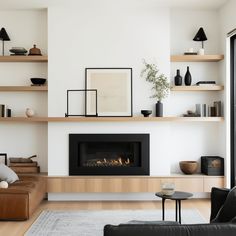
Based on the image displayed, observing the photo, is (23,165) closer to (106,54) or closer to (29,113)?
(29,113)

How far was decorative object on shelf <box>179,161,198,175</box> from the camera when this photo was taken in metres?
6.43

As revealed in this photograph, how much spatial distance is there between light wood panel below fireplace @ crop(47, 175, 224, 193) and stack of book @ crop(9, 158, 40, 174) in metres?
0.35

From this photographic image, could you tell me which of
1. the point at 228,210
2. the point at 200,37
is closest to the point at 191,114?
the point at 200,37

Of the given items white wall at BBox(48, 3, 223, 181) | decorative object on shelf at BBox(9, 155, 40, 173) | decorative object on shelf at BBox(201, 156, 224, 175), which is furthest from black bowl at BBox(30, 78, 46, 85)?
decorative object on shelf at BBox(201, 156, 224, 175)

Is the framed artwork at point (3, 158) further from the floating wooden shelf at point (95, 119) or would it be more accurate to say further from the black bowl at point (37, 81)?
the black bowl at point (37, 81)

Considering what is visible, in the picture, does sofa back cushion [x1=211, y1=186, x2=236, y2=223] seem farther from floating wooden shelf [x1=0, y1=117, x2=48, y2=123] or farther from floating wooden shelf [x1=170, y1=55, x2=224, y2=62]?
floating wooden shelf [x1=0, y1=117, x2=48, y2=123]

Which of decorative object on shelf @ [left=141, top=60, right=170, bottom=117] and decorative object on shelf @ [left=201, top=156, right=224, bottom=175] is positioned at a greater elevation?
decorative object on shelf @ [left=141, top=60, right=170, bottom=117]

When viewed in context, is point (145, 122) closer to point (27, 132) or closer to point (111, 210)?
point (111, 210)

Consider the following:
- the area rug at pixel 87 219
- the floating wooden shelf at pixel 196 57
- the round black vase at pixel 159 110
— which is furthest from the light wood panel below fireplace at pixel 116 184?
the floating wooden shelf at pixel 196 57

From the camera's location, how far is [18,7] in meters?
6.46

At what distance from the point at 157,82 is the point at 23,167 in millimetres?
2461

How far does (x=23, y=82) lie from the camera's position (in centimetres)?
667

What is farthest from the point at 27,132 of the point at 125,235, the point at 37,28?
the point at 125,235

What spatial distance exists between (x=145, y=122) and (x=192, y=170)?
104cm
